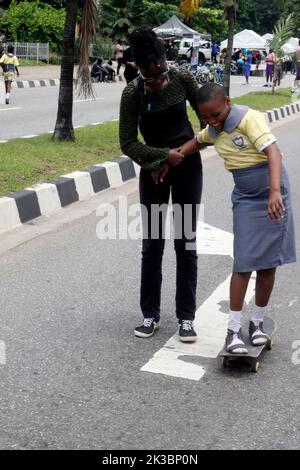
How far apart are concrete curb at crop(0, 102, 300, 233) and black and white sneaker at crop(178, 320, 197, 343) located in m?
2.97

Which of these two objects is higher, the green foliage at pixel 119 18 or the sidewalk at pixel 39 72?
the green foliage at pixel 119 18

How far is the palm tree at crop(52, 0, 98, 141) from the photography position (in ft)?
34.2

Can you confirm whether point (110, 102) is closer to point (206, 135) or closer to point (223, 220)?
point (223, 220)

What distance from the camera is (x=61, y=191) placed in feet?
26.3

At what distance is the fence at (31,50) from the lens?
34469mm

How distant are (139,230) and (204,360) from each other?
3119 millimetres

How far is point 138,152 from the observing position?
419 centimetres

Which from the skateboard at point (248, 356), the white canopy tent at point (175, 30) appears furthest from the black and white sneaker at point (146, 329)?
the white canopy tent at point (175, 30)

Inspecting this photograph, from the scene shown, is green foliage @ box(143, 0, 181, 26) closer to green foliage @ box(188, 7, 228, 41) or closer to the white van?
green foliage @ box(188, 7, 228, 41)

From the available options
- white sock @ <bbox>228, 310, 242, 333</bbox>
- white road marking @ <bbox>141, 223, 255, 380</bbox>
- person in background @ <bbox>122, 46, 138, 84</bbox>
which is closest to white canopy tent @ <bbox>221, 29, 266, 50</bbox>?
person in background @ <bbox>122, 46, 138, 84</bbox>

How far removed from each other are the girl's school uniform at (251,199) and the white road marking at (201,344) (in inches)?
21.1

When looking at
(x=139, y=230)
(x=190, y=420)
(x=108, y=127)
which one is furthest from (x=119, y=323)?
(x=108, y=127)

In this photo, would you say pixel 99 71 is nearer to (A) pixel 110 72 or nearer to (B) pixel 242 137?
(A) pixel 110 72

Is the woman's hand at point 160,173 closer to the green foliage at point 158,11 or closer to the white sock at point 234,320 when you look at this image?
the white sock at point 234,320
